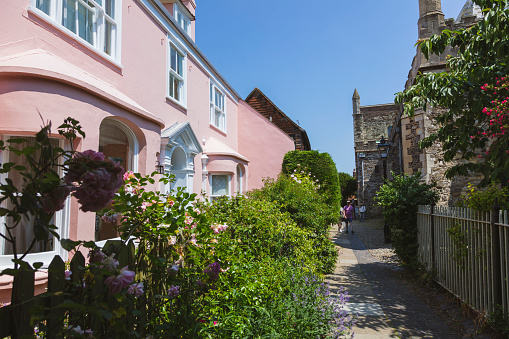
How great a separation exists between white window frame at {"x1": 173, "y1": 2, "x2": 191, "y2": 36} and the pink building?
0.06 m

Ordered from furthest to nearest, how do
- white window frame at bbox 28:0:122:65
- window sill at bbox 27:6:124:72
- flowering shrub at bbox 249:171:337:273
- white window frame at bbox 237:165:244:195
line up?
white window frame at bbox 237:165:244:195 < flowering shrub at bbox 249:171:337:273 < white window frame at bbox 28:0:122:65 < window sill at bbox 27:6:124:72

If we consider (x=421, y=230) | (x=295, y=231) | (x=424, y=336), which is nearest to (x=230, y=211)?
(x=295, y=231)

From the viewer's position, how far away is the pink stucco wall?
52.0ft

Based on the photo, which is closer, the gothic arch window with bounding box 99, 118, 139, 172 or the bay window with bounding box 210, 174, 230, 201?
the gothic arch window with bounding box 99, 118, 139, 172

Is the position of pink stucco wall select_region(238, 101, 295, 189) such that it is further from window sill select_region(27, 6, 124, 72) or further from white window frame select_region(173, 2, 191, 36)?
window sill select_region(27, 6, 124, 72)

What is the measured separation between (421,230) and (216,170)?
7.01 meters

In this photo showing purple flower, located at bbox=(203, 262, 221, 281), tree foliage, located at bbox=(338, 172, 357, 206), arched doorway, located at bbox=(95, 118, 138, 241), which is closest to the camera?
purple flower, located at bbox=(203, 262, 221, 281)

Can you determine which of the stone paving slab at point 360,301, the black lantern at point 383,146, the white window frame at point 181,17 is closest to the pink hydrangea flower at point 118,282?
the stone paving slab at point 360,301

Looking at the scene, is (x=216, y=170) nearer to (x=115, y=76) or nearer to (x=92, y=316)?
(x=115, y=76)

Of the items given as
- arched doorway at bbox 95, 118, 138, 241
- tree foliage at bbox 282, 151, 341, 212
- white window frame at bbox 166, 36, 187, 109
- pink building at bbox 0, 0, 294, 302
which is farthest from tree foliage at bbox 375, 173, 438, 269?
tree foliage at bbox 282, 151, 341, 212

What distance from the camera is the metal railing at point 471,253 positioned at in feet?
13.5

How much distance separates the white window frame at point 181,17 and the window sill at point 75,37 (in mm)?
5648

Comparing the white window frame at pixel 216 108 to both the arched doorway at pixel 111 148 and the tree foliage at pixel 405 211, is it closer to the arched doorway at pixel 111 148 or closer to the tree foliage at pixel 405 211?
the arched doorway at pixel 111 148

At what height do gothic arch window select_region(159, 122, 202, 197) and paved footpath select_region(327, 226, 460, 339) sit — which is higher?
gothic arch window select_region(159, 122, 202, 197)
